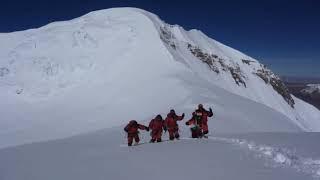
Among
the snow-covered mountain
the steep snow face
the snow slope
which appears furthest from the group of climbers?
the steep snow face

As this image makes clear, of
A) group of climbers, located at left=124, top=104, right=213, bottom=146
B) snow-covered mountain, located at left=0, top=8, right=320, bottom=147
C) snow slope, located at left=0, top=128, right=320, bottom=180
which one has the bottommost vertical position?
snow slope, located at left=0, top=128, right=320, bottom=180

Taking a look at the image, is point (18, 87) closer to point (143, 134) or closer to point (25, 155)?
point (143, 134)

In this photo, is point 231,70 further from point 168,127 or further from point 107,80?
point 168,127

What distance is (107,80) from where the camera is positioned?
39.3 m

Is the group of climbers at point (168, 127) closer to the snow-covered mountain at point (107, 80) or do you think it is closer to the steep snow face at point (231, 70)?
the snow-covered mountain at point (107, 80)

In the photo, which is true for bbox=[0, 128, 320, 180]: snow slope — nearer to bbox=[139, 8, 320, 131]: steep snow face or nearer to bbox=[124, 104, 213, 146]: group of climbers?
bbox=[124, 104, 213, 146]: group of climbers

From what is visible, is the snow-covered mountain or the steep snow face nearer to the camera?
the snow-covered mountain

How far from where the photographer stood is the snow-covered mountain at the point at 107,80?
3181cm

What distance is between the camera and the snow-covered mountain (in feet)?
104

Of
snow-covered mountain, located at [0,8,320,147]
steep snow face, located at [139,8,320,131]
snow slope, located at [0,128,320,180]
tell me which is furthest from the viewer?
steep snow face, located at [139,8,320,131]

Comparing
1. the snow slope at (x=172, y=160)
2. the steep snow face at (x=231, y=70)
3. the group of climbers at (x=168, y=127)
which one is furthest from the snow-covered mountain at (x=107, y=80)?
the snow slope at (x=172, y=160)

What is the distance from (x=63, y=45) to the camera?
43.5 m

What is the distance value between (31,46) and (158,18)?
1316 cm

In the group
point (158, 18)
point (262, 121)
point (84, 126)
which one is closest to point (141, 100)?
point (84, 126)
